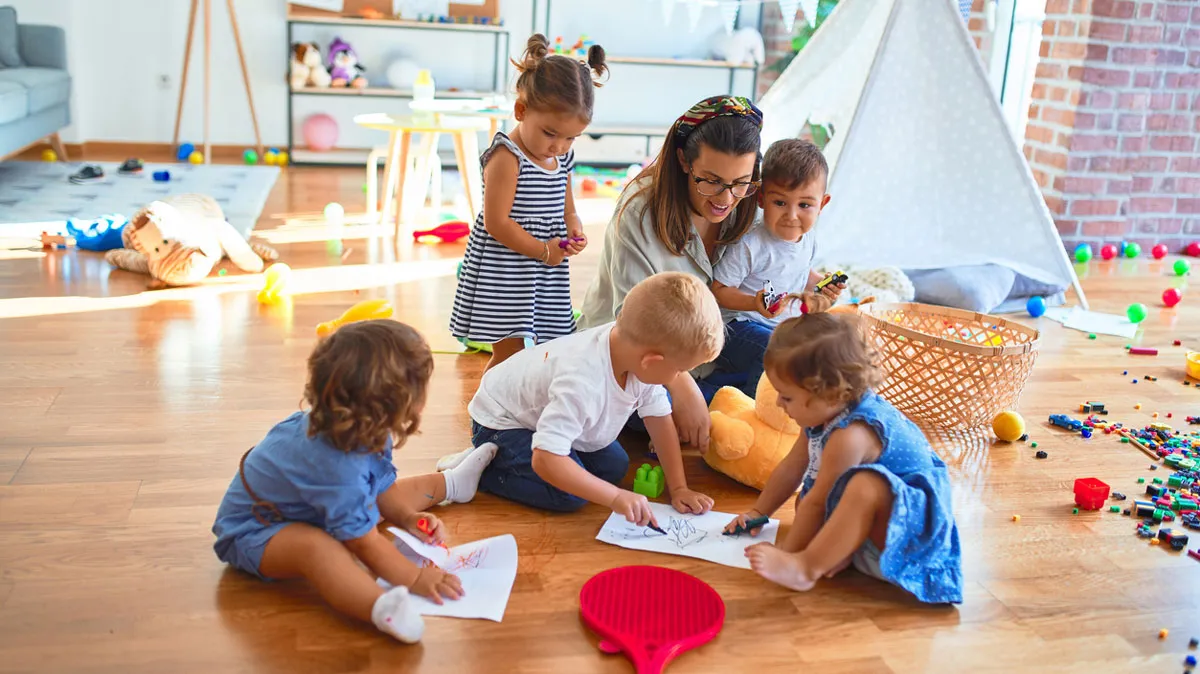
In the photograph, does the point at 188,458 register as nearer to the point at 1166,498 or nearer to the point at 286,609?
the point at 286,609

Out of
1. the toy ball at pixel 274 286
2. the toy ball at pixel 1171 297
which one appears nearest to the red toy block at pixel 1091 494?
the toy ball at pixel 1171 297

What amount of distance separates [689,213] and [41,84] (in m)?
3.59

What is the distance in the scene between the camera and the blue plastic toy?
3271 mm

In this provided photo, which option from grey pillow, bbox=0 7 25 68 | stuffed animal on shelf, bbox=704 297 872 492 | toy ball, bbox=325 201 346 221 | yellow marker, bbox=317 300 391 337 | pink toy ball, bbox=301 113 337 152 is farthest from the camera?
pink toy ball, bbox=301 113 337 152

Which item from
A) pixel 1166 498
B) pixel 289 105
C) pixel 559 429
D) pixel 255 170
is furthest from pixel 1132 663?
pixel 289 105

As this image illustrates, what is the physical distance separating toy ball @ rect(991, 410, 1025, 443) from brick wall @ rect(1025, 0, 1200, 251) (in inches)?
83.4

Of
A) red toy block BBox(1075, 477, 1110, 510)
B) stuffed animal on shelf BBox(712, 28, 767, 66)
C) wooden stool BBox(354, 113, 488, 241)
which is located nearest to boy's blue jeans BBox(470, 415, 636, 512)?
red toy block BBox(1075, 477, 1110, 510)

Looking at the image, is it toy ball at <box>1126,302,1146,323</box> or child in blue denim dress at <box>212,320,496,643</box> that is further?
toy ball at <box>1126,302,1146,323</box>

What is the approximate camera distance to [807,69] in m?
3.36

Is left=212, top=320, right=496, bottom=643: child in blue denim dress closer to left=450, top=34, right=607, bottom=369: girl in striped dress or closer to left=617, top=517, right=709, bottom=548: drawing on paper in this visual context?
left=617, top=517, right=709, bottom=548: drawing on paper

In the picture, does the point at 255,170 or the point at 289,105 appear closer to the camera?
the point at 255,170

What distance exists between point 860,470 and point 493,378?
0.64 meters

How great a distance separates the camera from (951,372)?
2.04 meters

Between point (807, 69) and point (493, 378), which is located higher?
point (807, 69)
